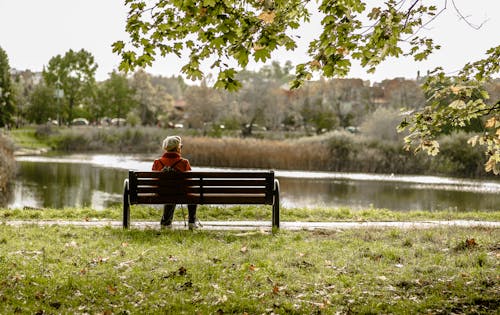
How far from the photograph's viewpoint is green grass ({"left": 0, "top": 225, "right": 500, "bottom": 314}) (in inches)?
209

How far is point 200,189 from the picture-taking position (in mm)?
9367

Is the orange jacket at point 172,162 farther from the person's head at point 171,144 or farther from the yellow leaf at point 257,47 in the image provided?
the yellow leaf at point 257,47

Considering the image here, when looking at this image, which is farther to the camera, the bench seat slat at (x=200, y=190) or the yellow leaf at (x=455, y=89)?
the bench seat slat at (x=200, y=190)

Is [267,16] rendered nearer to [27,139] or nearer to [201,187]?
[201,187]

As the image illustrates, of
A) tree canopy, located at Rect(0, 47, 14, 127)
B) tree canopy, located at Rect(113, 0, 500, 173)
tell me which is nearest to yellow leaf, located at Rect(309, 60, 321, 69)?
tree canopy, located at Rect(113, 0, 500, 173)

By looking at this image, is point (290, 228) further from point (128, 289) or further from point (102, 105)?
point (102, 105)

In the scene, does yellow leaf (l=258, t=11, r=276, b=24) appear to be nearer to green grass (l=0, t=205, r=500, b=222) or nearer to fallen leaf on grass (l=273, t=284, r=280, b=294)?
fallen leaf on grass (l=273, t=284, r=280, b=294)

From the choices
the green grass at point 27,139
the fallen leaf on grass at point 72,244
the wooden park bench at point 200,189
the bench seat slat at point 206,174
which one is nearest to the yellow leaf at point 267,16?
the wooden park bench at point 200,189

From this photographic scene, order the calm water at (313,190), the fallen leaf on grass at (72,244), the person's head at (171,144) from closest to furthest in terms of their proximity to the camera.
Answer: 1. the fallen leaf on grass at (72,244)
2. the person's head at (171,144)
3. the calm water at (313,190)

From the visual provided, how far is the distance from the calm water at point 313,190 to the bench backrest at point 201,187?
700cm

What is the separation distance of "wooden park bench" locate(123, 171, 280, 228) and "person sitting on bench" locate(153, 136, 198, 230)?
0.25 metres

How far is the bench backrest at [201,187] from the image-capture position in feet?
30.4

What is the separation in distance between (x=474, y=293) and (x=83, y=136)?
184 ft

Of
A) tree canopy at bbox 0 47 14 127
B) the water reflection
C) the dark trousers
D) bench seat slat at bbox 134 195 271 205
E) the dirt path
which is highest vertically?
tree canopy at bbox 0 47 14 127
